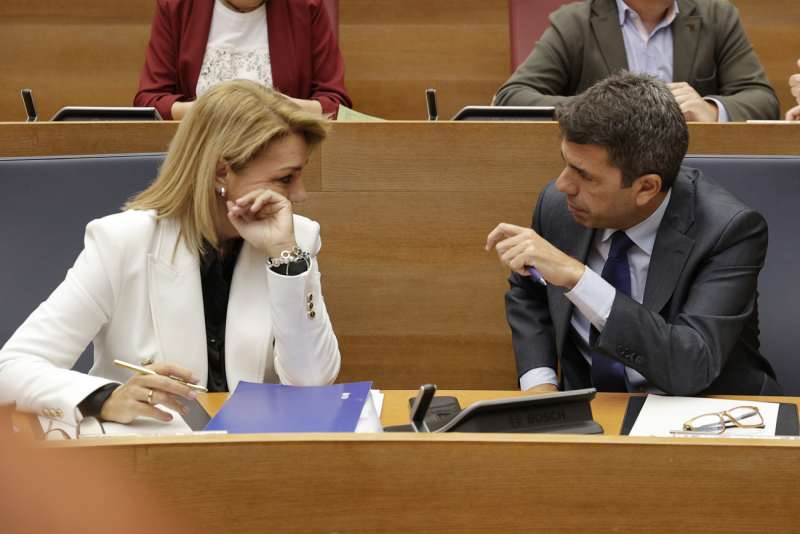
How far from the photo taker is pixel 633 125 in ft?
4.56

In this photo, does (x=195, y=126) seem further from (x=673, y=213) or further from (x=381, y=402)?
(x=673, y=213)

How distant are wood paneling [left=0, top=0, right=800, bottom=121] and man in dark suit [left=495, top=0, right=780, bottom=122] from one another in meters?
0.74

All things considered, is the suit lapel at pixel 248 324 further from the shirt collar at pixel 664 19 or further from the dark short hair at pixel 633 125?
the shirt collar at pixel 664 19

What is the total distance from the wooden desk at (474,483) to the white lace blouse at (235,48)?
5.73 ft

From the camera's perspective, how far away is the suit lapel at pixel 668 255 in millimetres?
1373

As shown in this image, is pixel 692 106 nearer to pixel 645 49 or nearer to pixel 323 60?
pixel 645 49

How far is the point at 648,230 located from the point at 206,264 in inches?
24.4

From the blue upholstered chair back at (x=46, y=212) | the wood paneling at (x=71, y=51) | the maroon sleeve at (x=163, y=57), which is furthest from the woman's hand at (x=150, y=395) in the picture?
the wood paneling at (x=71, y=51)

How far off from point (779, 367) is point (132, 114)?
1.14 m

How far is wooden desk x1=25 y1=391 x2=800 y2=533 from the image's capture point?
0.73 metres

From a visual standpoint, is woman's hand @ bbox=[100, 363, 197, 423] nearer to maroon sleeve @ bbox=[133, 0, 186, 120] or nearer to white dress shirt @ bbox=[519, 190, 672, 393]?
white dress shirt @ bbox=[519, 190, 672, 393]

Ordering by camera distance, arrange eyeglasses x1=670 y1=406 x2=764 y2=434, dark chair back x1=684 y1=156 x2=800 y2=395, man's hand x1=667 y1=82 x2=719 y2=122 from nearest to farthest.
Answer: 1. eyeglasses x1=670 y1=406 x2=764 y2=434
2. dark chair back x1=684 y1=156 x2=800 y2=395
3. man's hand x1=667 y1=82 x2=719 y2=122

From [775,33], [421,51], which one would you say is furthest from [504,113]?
[775,33]

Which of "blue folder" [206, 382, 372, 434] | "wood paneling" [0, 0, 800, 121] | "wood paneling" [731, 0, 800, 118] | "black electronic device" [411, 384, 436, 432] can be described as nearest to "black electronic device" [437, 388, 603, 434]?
"black electronic device" [411, 384, 436, 432]
